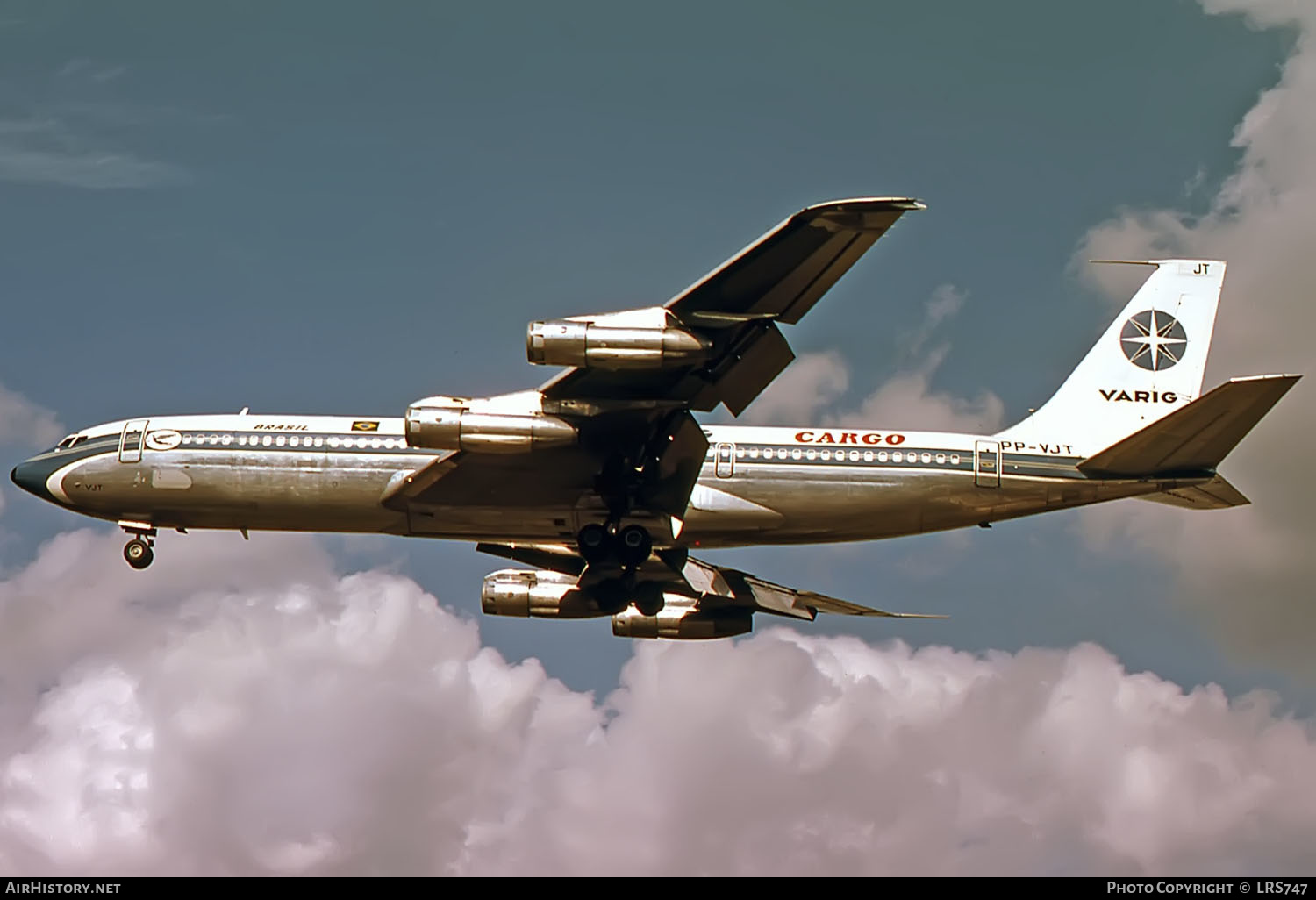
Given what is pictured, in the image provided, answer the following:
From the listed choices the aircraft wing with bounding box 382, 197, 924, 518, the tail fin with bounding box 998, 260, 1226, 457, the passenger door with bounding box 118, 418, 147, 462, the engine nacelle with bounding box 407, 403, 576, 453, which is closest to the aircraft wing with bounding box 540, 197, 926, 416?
the aircraft wing with bounding box 382, 197, 924, 518

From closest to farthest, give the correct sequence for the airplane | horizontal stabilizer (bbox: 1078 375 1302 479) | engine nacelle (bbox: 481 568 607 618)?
horizontal stabilizer (bbox: 1078 375 1302 479) < the airplane < engine nacelle (bbox: 481 568 607 618)

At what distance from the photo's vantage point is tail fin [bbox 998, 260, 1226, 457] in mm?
42688

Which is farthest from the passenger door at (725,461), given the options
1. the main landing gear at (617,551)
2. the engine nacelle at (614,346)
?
the engine nacelle at (614,346)

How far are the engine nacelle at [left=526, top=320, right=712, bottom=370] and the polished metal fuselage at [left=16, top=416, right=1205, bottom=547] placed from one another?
24.7 feet

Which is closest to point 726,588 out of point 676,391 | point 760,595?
point 760,595

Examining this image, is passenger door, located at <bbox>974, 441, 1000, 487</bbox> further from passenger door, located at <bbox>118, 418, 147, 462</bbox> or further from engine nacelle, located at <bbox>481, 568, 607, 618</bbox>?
passenger door, located at <bbox>118, 418, 147, 462</bbox>

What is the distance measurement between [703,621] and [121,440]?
16.2 m

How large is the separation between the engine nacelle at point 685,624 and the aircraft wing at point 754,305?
41.0ft

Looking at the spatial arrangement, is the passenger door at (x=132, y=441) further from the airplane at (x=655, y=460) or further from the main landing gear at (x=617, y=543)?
the main landing gear at (x=617, y=543)

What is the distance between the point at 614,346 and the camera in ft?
110

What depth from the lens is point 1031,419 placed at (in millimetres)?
42000

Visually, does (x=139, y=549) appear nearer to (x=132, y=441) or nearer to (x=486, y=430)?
(x=132, y=441)
